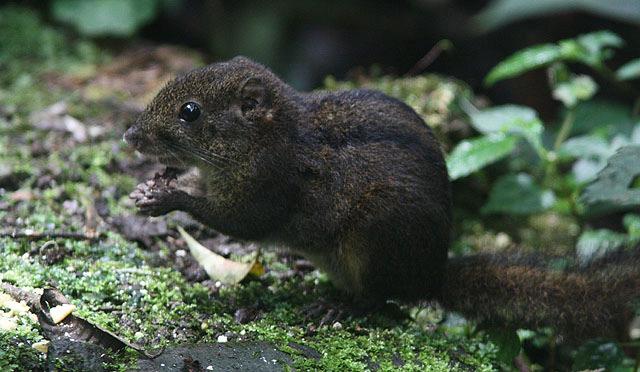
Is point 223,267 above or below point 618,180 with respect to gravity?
below

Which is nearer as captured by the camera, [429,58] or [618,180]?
[618,180]

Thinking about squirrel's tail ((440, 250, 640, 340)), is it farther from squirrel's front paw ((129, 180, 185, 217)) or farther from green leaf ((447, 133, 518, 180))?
squirrel's front paw ((129, 180, 185, 217))

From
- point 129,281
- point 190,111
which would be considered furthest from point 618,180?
point 129,281

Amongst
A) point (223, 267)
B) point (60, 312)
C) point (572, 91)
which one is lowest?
point (223, 267)

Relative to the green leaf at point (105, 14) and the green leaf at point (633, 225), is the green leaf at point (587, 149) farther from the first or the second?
the green leaf at point (105, 14)

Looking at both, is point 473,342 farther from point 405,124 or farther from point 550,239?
A: point 550,239

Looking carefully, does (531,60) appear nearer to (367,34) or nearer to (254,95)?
(254,95)
